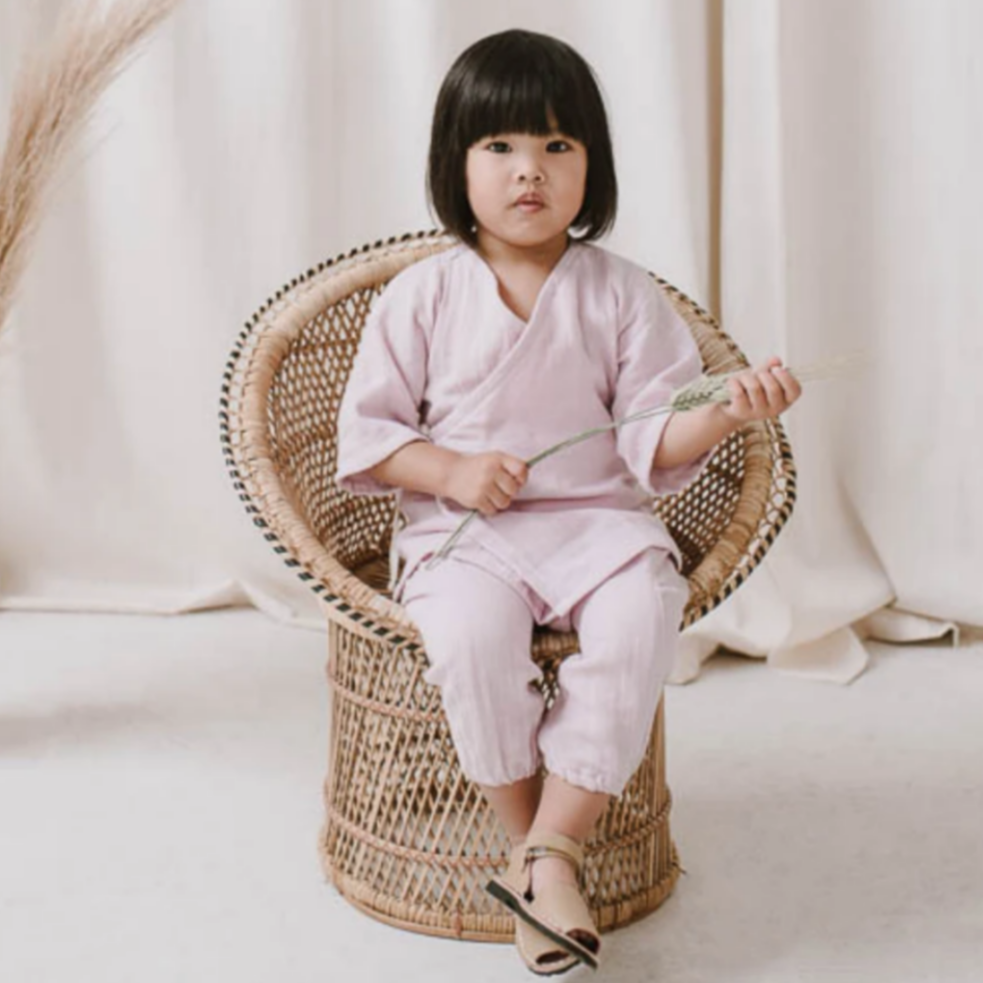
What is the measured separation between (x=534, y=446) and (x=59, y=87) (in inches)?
29.2

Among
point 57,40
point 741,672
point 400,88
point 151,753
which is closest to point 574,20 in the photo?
point 400,88

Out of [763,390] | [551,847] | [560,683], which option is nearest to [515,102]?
[763,390]

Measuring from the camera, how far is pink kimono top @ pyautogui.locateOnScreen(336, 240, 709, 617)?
177 cm

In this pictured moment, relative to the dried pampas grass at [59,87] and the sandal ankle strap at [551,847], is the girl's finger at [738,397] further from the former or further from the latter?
the dried pampas grass at [59,87]

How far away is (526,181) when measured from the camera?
1.76m

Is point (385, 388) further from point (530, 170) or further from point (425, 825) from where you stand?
point (425, 825)

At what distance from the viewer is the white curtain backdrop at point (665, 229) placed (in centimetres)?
247

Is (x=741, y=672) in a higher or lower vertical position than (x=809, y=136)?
lower

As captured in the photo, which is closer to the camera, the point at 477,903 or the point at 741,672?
the point at 477,903

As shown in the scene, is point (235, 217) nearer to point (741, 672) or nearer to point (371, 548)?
point (371, 548)

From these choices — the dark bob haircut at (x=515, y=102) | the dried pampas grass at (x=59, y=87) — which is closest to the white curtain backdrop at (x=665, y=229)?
the dried pampas grass at (x=59, y=87)

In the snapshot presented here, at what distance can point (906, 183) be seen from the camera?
2.49 metres

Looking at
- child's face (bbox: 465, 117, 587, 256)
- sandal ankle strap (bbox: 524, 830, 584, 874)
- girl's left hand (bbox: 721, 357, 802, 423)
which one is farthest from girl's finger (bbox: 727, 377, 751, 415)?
sandal ankle strap (bbox: 524, 830, 584, 874)

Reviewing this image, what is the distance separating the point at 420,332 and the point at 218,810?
0.59 metres
